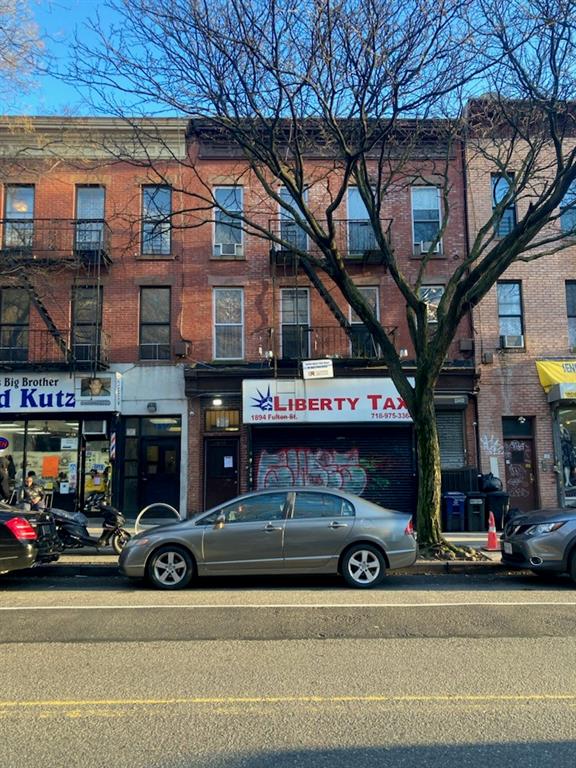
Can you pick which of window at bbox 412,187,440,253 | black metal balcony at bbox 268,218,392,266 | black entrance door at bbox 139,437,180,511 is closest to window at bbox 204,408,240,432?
black entrance door at bbox 139,437,180,511

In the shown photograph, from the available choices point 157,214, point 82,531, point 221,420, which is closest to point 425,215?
point 157,214

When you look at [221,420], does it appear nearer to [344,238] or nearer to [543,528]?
[344,238]

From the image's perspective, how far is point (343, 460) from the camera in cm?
1622

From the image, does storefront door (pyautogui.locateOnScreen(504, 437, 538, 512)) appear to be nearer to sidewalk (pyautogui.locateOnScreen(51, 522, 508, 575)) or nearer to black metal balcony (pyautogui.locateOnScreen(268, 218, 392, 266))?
sidewalk (pyautogui.locateOnScreen(51, 522, 508, 575))

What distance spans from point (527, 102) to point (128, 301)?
431 inches

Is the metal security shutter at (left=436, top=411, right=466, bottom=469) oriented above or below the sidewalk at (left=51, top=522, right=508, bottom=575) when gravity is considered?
above

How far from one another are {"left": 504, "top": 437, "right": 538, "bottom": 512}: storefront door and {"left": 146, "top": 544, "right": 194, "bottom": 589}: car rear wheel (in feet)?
35.0

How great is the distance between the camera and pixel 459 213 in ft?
56.7

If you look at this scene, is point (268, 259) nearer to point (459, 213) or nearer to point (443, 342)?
point (459, 213)

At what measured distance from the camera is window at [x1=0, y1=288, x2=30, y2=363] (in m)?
16.7

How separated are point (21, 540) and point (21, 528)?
0.55 feet

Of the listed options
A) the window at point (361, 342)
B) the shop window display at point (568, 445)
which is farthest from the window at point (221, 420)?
the shop window display at point (568, 445)

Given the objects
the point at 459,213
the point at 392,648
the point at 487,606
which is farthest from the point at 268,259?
the point at 392,648

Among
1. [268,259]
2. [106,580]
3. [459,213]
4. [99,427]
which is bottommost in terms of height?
[106,580]
